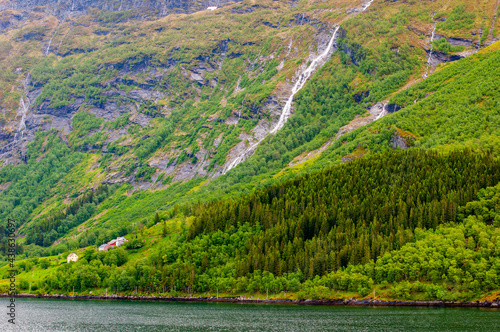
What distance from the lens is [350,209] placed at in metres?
159

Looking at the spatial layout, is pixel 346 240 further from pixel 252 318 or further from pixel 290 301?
pixel 252 318

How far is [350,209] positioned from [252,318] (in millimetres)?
66704

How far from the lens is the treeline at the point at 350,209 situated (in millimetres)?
143000

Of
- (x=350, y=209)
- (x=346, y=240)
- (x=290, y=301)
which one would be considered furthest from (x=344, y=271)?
(x=350, y=209)

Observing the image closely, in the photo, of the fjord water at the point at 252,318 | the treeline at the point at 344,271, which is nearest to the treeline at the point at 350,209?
the treeline at the point at 344,271

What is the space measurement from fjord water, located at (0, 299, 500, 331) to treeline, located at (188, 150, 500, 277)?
2325 centimetres

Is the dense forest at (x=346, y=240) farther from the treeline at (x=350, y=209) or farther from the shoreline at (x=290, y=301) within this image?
the shoreline at (x=290, y=301)

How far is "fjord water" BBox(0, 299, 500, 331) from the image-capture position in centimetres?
9062

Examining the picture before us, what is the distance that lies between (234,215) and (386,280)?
66.0m

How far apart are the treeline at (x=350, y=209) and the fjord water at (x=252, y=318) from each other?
23.2 meters

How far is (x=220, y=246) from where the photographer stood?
164875 millimetres

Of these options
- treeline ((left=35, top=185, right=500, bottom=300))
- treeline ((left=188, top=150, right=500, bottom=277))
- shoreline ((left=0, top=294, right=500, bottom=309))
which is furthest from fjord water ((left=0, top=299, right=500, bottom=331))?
treeline ((left=188, top=150, right=500, bottom=277))

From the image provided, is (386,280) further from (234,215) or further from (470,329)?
(234,215)

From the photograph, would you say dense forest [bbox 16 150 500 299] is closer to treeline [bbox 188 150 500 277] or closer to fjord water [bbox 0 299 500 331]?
treeline [bbox 188 150 500 277]
